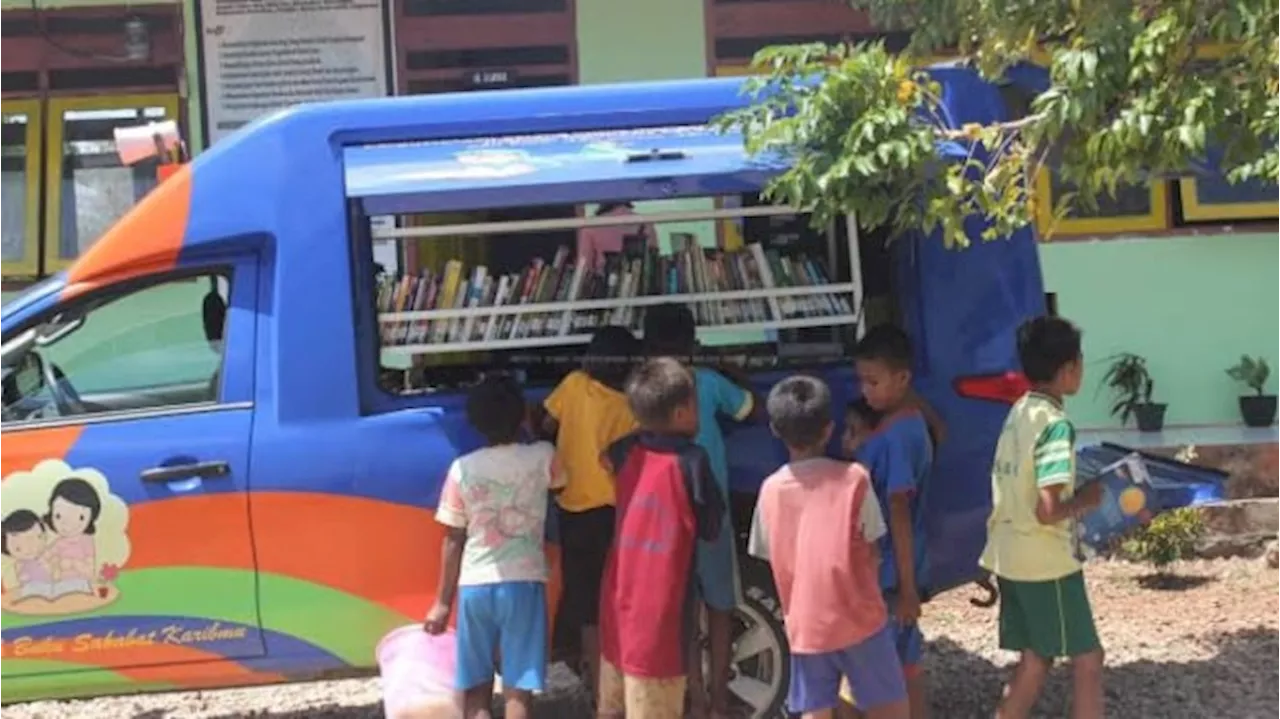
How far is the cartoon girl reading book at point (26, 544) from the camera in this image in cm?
467

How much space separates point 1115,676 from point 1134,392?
3580 millimetres

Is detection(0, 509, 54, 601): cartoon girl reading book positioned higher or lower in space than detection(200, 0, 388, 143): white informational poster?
lower

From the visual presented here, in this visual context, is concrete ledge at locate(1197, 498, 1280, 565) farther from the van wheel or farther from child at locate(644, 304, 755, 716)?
child at locate(644, 304, 755, 716)

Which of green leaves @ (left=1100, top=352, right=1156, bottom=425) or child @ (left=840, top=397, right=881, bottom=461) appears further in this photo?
green leaves @ (left=1100, top=352, right=1156, bottom=425)

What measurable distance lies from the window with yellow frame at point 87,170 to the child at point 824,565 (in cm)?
604

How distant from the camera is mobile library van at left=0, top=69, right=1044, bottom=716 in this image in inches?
185

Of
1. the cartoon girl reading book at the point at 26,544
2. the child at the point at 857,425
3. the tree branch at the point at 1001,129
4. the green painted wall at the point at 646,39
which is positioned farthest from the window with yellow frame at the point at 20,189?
the tree branch at the point at 1001,129

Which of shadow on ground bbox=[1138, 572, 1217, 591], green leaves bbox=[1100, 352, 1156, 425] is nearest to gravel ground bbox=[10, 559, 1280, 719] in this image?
shadow on ground bbox=[1138, 572, 1217, 591]

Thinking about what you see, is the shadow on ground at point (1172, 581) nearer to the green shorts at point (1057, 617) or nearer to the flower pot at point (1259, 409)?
the flower pot at point (1259, 409)

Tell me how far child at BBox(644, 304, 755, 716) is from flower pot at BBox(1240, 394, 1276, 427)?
18.0 ft

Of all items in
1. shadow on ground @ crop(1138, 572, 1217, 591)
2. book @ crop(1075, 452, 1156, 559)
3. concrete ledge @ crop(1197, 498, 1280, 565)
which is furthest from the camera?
concrete ledge @ crop(1197, 498, 1280, 565)

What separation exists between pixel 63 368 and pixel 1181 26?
3573mm

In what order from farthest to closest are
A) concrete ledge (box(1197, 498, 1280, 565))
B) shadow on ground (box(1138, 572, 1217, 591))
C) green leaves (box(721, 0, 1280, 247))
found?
concrete ledge (box(1197, 498, 1280, 565)) → shadow on ground (box(1138, 572, 1217, 591)) → green leaves (box(721, 0, 1280, 247))

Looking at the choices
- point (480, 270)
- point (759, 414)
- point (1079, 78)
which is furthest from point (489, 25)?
point (1079, 78)
